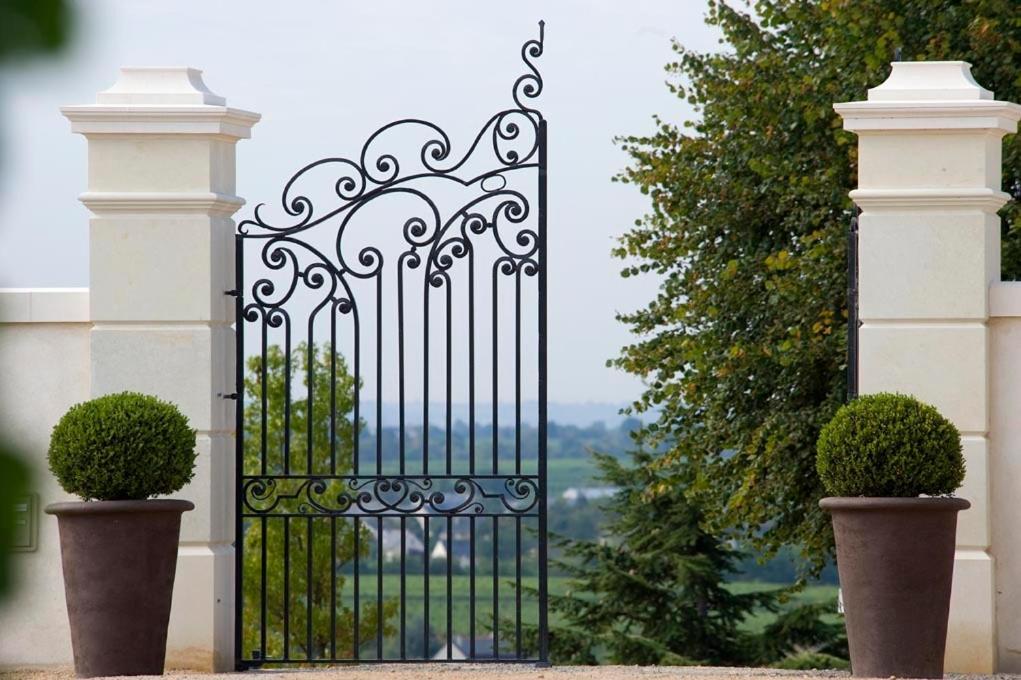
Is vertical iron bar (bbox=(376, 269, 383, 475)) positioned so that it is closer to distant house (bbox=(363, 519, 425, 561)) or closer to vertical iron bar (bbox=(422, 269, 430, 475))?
vertical iron bar (bbox=(422, 269, 430, 475))

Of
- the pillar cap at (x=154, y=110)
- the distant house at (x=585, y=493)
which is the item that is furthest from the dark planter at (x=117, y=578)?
the distant house at (x=585, y=493)

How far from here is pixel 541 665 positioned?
21.0 ft

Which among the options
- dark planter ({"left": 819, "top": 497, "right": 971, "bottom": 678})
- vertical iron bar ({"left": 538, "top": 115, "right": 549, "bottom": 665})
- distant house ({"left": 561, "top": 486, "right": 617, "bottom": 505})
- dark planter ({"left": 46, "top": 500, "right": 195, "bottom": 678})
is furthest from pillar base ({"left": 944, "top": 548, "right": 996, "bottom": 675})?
distant house ({"left": 561, "top": 486, "right": 617, "bottom": 505})

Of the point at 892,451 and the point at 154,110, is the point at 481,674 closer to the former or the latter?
the point at 892,451

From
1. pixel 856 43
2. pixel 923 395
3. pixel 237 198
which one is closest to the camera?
pixel 923 395

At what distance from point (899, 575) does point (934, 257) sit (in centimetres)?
149

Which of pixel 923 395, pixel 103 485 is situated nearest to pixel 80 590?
pixel 103 485

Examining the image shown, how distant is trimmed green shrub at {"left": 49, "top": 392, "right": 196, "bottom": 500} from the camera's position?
5816 mm

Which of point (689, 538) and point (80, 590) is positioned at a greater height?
point (80, 590)

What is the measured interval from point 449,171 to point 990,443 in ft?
9.00

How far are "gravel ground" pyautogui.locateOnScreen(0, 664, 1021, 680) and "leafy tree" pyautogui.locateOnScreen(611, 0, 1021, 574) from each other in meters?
4.75

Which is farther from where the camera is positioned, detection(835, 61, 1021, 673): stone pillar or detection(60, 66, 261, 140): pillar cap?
detection(60, 66, 261, 140): pillar cap

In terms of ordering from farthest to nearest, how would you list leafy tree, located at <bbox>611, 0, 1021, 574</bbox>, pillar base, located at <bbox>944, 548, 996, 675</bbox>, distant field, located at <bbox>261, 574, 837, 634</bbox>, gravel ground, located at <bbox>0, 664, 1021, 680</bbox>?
distant field, located at <bbox>261, 574, 837, 634</bbox>
leafy tree, located at <bbox>611, 0, 1021, 574</bbox>
pillar base, located at <bbox>944, 548, 996, 675</bbox>
gravel ground, located at <bbox>0, 664, 1021, 680</bbox>

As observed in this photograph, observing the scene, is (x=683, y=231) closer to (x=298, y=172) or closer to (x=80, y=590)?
(x=298, y=172)
